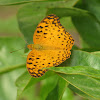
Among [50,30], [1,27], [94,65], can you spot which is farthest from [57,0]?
[1,27]

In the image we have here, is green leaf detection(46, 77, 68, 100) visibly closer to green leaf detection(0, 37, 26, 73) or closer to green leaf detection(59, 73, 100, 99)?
green leaf detection(59, 73, 100, 99)

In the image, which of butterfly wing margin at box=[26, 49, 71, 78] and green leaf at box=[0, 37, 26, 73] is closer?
butterfly wing margin at box=[26, 49, 71, 78]

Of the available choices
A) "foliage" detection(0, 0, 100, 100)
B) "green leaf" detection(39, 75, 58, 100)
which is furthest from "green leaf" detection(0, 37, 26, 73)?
"green leaf" detection(39, 75, 58, 100)

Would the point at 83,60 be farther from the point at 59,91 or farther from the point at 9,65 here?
the point at 9,65

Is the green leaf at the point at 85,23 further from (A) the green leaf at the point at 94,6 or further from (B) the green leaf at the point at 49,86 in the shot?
(B) the green leaf at the point at 49,86

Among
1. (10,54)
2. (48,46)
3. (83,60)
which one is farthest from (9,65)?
(83,60)

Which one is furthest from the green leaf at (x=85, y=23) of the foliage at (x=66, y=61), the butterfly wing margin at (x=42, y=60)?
the butterfly wing margin at (x=42, y=60)

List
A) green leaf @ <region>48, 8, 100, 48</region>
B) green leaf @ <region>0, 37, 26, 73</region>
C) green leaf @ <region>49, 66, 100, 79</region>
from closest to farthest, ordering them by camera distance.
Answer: green leaf @ <region>49, 66, 100, 79</region> < green leaf @ <region>48, 8, 100, 48</region> < green leaf @ <region>0, 37, 26, 73</region>

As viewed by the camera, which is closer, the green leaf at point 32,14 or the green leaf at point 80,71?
the green leaf at point 80,71
